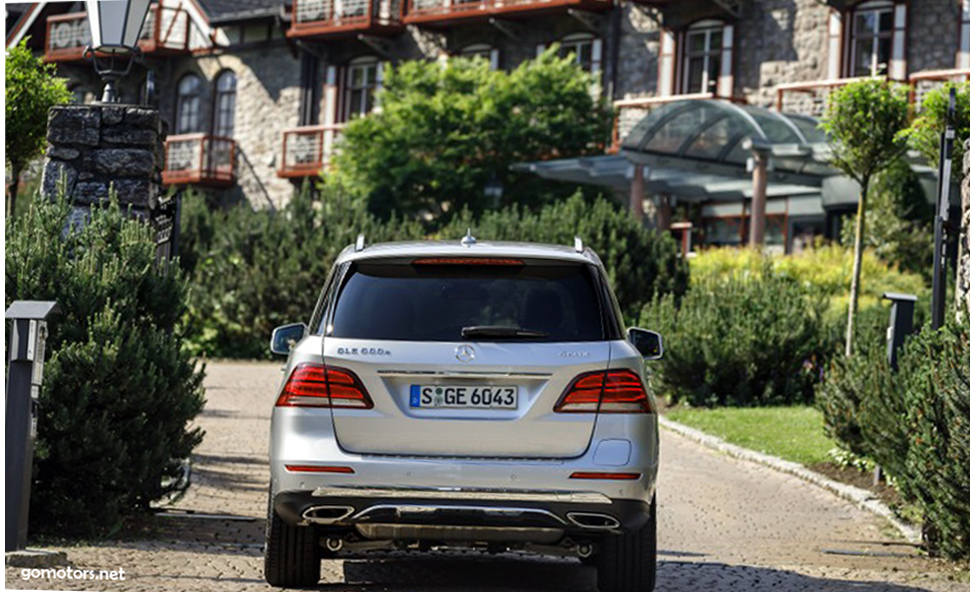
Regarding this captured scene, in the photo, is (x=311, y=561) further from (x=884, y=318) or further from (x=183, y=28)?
(x=183, y=28)

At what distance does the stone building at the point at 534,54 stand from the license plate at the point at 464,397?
20278 mm

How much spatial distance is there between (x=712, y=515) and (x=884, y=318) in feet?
31.0

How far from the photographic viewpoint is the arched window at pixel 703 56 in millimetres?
34844

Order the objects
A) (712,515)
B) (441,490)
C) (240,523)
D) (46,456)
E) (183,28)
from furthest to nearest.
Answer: (183,28), (712,515), (240,523), (46,456), (441,490)

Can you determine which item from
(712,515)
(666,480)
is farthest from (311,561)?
(666,480)

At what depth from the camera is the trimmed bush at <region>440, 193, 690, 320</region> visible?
24578 mm

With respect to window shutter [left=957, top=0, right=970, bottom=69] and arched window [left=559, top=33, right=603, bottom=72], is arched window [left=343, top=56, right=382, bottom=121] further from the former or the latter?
window shutter [left=957, top=0, right=970, bottom=69]

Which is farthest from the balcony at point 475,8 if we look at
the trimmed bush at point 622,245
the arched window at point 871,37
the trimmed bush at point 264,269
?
the trimmed bush at point 622,245

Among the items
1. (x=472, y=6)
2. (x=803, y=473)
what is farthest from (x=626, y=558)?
(x=472, y=6)

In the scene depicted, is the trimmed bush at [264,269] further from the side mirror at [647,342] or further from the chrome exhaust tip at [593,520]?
the chrome exhaust tip at [593,520]

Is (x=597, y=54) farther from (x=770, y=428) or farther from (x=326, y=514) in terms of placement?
(x=326, y=514)

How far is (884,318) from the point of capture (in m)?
21.4

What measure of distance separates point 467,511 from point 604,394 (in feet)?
2.49

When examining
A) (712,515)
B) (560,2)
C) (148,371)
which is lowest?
(712,515)
